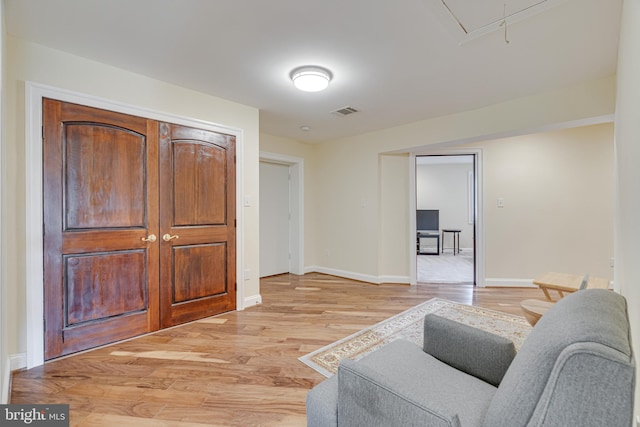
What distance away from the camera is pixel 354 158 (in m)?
4.95

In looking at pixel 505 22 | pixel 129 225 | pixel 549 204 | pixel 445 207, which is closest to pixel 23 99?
pixel 129 225

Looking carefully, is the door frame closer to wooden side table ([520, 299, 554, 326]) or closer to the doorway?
the doorway

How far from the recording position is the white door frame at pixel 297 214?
5320 mm

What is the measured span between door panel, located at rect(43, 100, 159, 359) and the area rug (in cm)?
171

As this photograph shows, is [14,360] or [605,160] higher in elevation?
[605,160]

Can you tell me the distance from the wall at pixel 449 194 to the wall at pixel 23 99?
6.99 meters

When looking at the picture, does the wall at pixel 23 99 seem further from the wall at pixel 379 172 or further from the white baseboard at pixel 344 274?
the white baseboard at pixel 344 274

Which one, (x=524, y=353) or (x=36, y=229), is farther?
(x=36, y=229)

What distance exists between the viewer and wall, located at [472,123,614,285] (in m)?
4.00

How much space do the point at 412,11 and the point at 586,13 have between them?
1111 mm

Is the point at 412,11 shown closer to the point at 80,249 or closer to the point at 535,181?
the point at 80,249

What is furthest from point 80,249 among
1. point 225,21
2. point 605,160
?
point 605,160

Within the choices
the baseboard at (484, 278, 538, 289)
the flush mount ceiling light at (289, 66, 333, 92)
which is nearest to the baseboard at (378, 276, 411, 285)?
the baseboard at (484, 278, 538, 289)

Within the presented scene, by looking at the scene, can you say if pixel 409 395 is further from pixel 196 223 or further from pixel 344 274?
pixel 344 274
